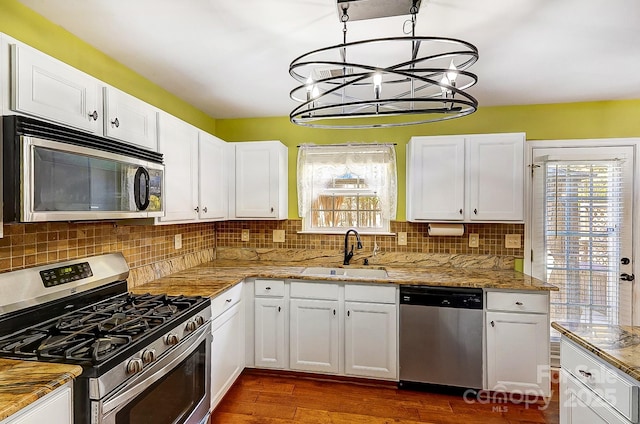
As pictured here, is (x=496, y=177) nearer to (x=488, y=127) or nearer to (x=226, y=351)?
(x=488, y=127)

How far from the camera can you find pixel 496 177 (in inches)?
109

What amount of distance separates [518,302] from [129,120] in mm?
2918

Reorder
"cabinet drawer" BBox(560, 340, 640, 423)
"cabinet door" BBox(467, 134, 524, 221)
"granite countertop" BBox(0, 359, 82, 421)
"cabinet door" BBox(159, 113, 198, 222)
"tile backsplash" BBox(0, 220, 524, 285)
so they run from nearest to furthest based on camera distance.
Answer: "granite countertop" BBox(0, 359, 82, 421) → "cabinet drawer" BBox(560, 340, 640, 423) → "tile backsplash" BBox(0, 220, 524, 285) → "cabinet door" BBox(159, 113, 198, 222) → "cabinet door" BBox(467, 134, 524, 221)

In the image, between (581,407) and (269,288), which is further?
(269,288)

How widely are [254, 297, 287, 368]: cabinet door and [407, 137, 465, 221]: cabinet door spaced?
1.45 m

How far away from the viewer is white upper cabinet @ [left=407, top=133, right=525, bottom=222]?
275 cm

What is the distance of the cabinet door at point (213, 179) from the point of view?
2732mm

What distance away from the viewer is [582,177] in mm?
2916

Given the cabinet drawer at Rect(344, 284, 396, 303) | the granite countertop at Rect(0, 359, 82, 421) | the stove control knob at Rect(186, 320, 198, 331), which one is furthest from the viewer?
the cabinet drawer at Rect(344, 284, 396, 303)

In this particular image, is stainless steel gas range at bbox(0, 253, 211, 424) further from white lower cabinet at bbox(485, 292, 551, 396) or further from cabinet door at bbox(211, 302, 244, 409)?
white lower cabinet at bbox(485, 292, 551, 396)

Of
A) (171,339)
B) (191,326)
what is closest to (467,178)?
(191,326)

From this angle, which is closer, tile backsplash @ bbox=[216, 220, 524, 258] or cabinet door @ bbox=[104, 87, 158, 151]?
cabinet door @ bbox=[104, 87, 158, 151]

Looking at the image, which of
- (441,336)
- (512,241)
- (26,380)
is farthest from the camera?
(512,241)

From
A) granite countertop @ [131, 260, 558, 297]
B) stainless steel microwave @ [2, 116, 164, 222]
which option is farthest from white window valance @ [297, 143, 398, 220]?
stainless steel microwave @ [2, 116, 164, 222]
